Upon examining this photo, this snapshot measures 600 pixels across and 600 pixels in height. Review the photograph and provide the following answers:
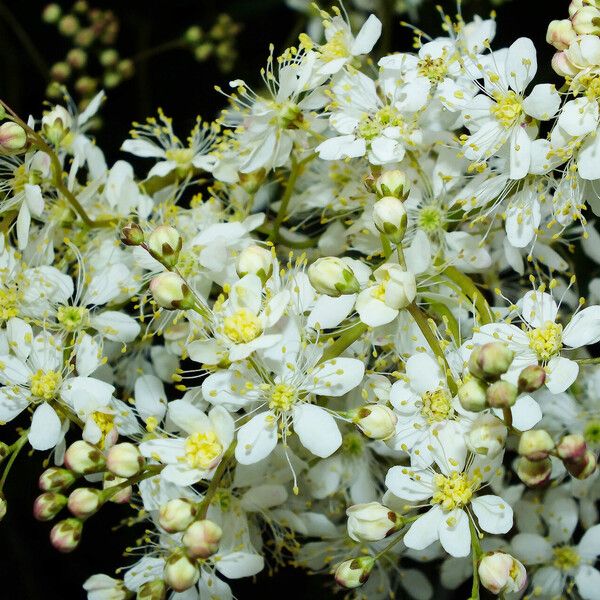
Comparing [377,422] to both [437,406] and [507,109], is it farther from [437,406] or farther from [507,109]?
[507,109]

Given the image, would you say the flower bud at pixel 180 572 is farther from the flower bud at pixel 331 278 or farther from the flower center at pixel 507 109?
the flower center at pixel 507 109

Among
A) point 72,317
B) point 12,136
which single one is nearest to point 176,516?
point 72,317

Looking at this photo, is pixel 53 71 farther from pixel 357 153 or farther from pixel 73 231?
pixel 357 153

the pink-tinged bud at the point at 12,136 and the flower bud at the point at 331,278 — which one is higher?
the pink-tinged bud at the point at 12,136

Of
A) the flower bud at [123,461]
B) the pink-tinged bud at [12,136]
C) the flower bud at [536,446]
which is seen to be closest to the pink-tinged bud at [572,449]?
the flower bud at [536,446]

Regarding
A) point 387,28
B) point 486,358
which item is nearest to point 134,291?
point 486,358

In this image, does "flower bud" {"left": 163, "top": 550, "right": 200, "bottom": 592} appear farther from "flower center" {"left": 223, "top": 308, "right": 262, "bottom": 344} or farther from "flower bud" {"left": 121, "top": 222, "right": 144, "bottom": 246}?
"flower bud" {"left": 121, "top": 222, "right": 144, "bottom": 246}
